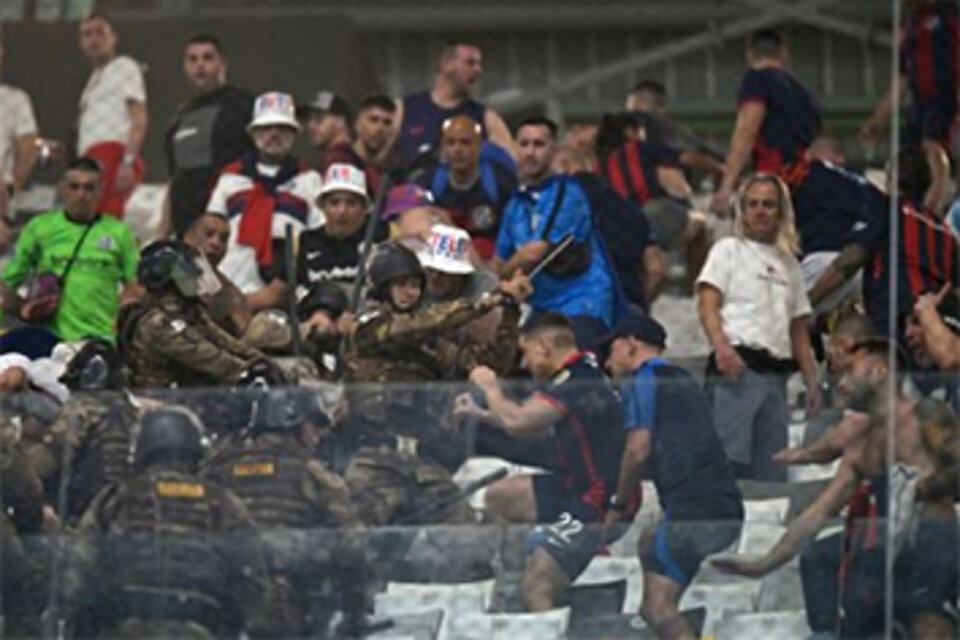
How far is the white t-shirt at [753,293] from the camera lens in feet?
54.9

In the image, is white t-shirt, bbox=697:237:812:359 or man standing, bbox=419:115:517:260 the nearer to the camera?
white t-shirt, bbox=697:237:812:359

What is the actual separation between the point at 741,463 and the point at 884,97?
564cm

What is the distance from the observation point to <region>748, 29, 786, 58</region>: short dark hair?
61.4 feet

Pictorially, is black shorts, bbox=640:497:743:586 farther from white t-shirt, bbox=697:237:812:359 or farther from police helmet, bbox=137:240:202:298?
white t-shirt, bbox=697:237:812:359

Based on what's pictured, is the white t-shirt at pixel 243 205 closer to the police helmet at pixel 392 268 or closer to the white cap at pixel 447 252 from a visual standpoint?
the white cap at pixel 447 252

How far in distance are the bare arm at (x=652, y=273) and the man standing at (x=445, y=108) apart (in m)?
0.71

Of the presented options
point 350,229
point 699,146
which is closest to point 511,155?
point 350,229

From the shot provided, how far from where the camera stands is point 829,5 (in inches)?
791

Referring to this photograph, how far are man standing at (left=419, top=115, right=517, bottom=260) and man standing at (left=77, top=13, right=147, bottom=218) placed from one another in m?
2.00

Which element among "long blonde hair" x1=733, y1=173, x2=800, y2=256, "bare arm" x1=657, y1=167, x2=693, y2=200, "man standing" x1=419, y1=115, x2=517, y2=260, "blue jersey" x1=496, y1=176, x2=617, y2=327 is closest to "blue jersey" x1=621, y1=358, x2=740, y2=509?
"long blonde hair" x1=733, y1=173, x2=800, y2=256

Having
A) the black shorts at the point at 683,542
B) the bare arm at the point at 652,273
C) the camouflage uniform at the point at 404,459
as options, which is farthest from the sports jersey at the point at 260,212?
the black shorts at the point at 683,542

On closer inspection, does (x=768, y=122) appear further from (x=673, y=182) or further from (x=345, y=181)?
(x=345, y=181)

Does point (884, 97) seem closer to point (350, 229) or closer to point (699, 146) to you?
point (699, 146)

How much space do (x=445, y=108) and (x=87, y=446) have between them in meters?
4.31
